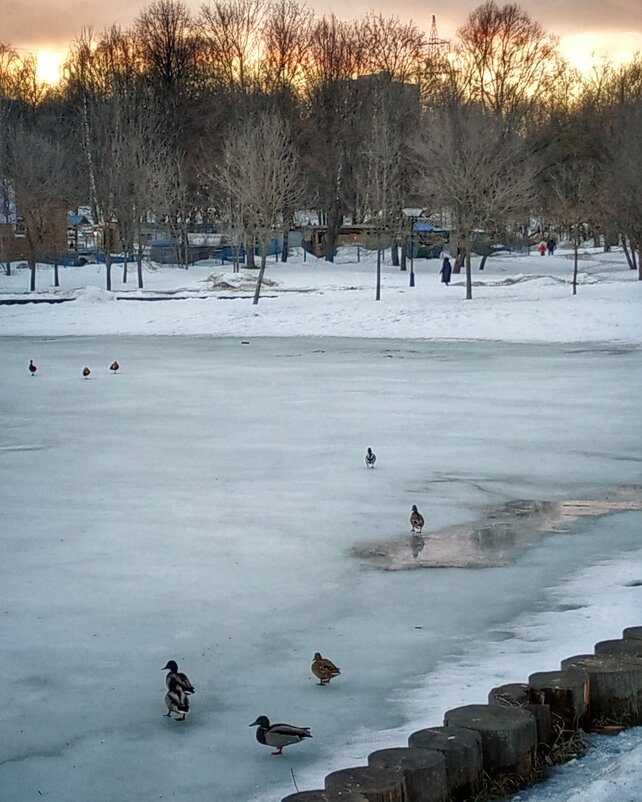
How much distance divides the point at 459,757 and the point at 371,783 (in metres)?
0.51

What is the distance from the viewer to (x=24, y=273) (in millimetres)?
62781

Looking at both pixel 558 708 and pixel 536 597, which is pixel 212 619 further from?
pixel 558 708

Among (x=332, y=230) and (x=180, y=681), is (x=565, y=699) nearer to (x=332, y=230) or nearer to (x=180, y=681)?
(x=180, y=681)

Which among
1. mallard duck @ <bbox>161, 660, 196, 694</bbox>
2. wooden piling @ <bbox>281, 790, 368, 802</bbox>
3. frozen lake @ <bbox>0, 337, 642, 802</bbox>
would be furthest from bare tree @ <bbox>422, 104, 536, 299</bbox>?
wooden piling @ <bbox>281, 790, 368, 802</bbox>

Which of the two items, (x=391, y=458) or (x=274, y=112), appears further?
(x=274, y=112)

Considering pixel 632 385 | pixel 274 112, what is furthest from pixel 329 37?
pixel 632 385

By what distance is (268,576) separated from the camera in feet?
32.4

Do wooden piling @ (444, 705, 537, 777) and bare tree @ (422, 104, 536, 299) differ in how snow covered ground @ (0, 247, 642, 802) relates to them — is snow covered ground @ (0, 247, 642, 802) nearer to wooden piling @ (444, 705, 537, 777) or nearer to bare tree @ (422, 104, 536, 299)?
wooden piling @ (444, 705, 537, 777)

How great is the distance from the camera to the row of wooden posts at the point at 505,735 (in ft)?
17.1

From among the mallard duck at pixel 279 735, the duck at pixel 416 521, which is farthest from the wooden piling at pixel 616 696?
the duck at pixel 416 521

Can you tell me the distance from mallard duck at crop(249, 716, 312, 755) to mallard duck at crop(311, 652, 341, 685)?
38.2 inches

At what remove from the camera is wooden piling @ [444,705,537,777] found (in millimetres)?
5668

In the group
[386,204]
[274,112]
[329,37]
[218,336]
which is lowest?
[218,336]

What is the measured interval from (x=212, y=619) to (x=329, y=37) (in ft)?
227
